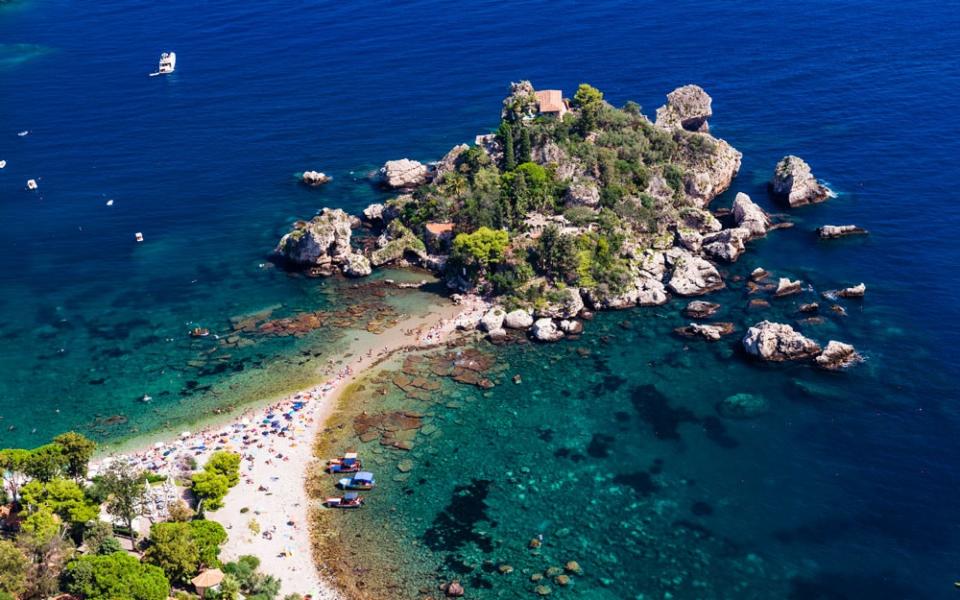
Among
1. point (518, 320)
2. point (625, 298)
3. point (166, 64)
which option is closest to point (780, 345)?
point (625, 298)

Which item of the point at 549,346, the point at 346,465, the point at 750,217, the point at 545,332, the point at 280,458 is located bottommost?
the point at 346,465

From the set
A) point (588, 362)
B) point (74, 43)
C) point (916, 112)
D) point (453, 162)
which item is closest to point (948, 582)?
point (588, 362)

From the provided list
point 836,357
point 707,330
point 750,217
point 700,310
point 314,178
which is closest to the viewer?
point 836,357

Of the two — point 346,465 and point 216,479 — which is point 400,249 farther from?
point 216,479

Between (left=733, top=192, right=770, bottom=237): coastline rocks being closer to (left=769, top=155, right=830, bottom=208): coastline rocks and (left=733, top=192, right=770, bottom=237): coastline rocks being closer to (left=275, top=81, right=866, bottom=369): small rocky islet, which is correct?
(left=275, top=81, right=866, bottom=369): small rocky islet

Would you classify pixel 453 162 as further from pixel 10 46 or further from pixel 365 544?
pixel 10 46

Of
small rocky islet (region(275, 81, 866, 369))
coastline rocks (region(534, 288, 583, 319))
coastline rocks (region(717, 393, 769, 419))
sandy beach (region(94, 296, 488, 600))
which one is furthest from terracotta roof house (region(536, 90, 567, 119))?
coastline rocks (region(717, 393, 769, 419))
